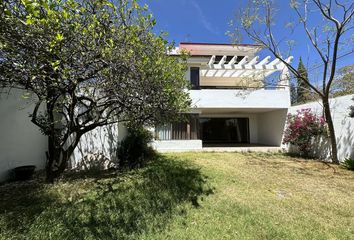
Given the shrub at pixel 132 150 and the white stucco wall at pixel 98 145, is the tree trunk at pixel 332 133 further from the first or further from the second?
the white stucco wall at pixel 98 145

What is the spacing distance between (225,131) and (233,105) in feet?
17.3

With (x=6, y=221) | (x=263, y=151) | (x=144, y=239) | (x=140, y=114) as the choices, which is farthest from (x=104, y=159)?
(x=263, y=151)

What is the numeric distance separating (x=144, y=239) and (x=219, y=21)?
16.3 metres

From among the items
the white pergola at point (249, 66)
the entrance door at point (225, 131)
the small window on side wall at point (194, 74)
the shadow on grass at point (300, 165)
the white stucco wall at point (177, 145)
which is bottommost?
the shadow on grass at point (300, 165)

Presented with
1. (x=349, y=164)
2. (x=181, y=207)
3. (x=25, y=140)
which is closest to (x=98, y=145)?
(x=25, y=140)

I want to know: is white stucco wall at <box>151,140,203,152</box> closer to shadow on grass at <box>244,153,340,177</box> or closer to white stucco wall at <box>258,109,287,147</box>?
shadow on grass at <box>244,153,340,177</box>

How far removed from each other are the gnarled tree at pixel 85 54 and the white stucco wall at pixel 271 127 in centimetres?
1254

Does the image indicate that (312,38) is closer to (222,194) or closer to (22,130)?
(222,194)

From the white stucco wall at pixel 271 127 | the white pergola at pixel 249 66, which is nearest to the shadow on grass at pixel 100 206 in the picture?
the white stucco wall at pixel 271 127

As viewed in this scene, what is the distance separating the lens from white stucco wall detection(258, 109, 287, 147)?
55.9 feet

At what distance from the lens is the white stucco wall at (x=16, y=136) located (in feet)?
25.6

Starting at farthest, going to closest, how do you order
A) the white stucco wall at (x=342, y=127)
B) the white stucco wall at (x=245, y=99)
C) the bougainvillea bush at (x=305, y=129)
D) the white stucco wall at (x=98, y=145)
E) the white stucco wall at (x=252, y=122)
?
1. the white stucco wall at (x=252, y=122)
2. the white stucco wall at (x=245, y=99)
3. the bougainvillea bush at (x=305, y=129)
4. the white stucco wall at (x=342, y=127)
5. the white stucco wall at (x=98, y=145)

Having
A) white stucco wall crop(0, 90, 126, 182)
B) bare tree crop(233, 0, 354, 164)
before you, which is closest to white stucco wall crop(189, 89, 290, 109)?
bare tree crop(233, 0, 354, 164)

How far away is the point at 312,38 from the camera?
480 inches
